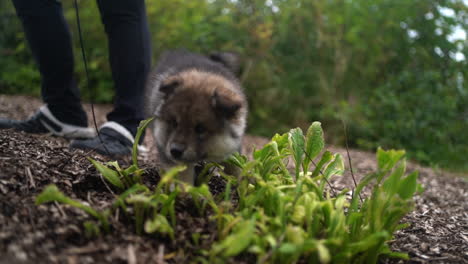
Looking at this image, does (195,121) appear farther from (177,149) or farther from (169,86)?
(169,86)

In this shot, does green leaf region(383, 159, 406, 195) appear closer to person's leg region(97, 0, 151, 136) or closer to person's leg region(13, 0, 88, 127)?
person's leg region(97, 0, 151, 136)

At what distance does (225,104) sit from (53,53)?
2105 millimetres

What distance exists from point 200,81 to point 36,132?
212 cm

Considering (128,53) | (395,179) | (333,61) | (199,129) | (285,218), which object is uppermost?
(128,53)

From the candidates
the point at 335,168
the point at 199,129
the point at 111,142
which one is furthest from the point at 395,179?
the point at 111,142

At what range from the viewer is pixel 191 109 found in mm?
2643

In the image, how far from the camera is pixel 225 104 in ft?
8.65

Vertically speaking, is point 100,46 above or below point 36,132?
above

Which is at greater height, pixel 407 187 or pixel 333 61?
pixel 333 61

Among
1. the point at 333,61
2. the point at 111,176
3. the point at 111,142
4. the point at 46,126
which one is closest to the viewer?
the point at 111,176

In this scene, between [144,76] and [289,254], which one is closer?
[289,254]

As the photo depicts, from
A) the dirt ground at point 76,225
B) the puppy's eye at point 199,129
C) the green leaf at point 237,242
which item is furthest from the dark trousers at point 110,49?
the green leaf at point 237,242

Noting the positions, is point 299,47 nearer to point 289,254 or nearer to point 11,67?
point 11,67

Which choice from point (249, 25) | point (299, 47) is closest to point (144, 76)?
point (249, 25)
